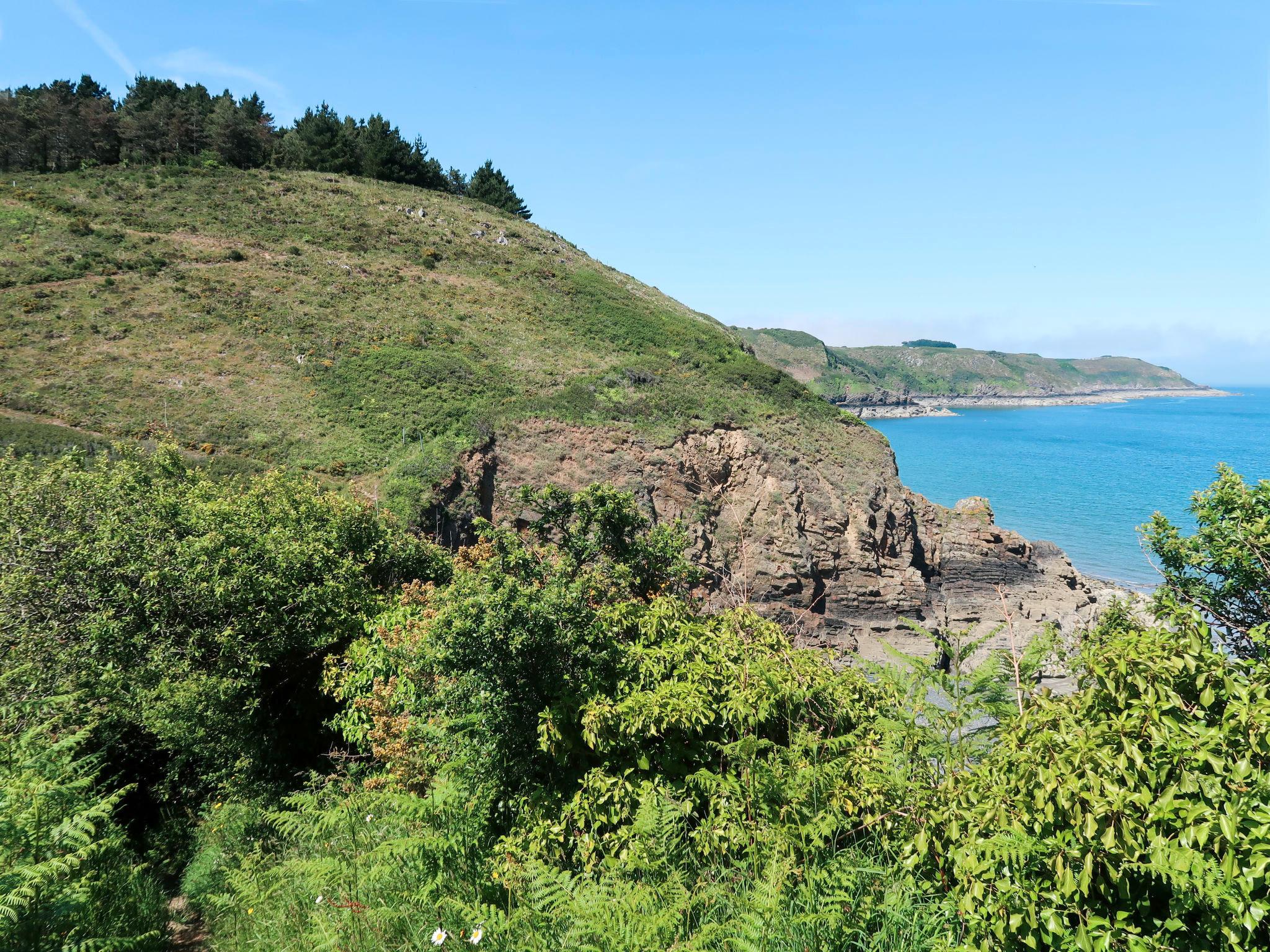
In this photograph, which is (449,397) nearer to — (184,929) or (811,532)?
(811,532)

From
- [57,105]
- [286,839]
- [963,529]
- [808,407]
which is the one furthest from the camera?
[57,105]

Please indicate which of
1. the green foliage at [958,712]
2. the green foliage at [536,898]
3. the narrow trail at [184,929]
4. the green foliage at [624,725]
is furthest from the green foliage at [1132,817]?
the narrow trail at [184,929]

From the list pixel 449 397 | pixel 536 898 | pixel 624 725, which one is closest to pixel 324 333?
pixel 449 397

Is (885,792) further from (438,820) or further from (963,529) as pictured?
(963,529)

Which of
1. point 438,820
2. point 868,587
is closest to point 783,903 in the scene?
point 438,820

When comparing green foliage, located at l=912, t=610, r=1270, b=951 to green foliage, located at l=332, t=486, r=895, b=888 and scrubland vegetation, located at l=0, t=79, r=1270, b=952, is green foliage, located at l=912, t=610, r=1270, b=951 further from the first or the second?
green foliage, located at l=332, t=486, r=895, b=888

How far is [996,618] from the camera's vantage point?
30047 mm

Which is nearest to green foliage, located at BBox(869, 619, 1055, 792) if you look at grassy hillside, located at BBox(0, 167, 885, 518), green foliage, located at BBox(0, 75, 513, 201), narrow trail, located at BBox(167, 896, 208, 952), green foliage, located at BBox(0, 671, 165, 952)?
green foliage, located at BBox(0, 671, 165, 952)

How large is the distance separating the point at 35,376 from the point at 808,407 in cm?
3427

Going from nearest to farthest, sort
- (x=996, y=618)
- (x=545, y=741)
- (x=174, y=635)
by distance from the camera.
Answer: (x=545, y=741) → (x=174, y=635) → (x=996, y=618)

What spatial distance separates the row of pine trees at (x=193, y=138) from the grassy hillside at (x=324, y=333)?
5.91 metres

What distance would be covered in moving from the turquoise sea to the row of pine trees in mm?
53076

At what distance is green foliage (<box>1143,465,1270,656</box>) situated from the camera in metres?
9.76

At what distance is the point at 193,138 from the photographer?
52062 millimetres
